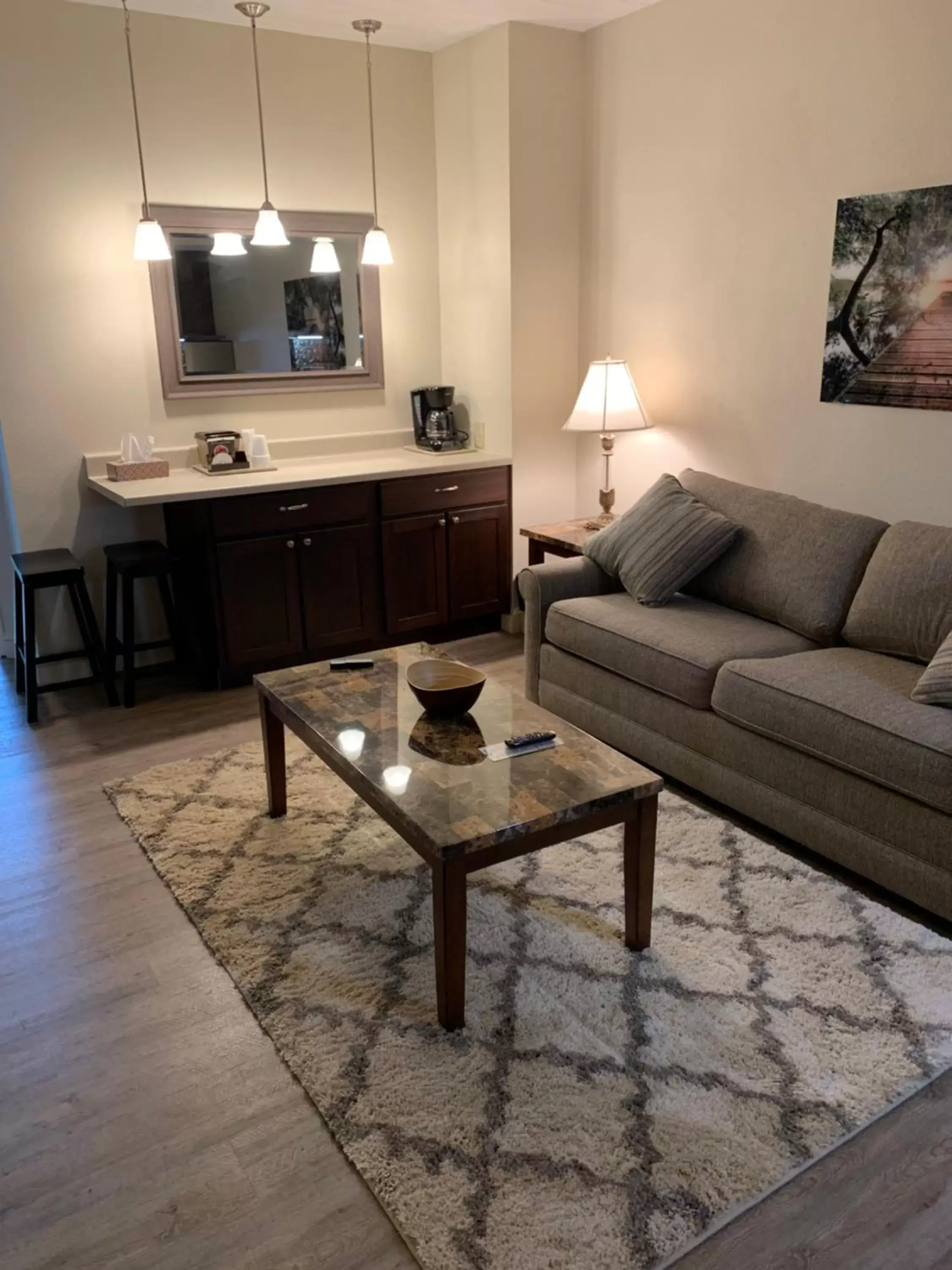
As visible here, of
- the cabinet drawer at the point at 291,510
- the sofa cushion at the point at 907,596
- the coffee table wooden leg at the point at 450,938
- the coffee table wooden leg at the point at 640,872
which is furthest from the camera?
the cabinet drawer at the point at 291,510

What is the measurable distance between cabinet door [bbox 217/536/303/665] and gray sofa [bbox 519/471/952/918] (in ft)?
3.43

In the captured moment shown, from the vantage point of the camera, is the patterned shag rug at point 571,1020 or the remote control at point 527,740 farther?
the remote control at point 527,740

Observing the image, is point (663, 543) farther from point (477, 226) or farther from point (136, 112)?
point (136, 112)

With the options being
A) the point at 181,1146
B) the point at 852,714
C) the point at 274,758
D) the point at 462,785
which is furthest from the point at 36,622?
the point at 852,714

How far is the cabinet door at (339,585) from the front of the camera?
4.22 m

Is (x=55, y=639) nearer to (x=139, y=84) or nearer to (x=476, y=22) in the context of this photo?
(x=139, y=84)

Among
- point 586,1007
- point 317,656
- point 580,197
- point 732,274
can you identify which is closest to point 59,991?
point 586,1007

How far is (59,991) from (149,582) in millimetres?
2386

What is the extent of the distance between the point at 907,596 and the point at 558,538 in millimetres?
1623

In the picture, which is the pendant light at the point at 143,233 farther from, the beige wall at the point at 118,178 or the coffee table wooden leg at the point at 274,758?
the coffee table wooden leg at the point at 274,758

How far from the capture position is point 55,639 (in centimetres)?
425

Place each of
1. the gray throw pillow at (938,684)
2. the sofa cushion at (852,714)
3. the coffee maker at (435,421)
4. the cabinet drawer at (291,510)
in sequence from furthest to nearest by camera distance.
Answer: the coffee maker at (435,421) < the cabinet drawer at (291,510) < the gray throw pillow at (938,684) < the sofa cushion at (852,714)

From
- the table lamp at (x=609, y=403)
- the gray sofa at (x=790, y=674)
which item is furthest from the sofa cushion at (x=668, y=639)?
the table lamp at (x=609, y=403)

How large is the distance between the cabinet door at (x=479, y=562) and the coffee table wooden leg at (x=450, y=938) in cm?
268
